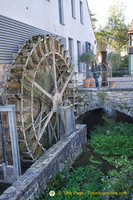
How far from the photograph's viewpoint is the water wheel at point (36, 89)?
15.8 feet

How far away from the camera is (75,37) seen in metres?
9.55

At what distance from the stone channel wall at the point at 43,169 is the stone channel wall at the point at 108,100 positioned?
1771mm

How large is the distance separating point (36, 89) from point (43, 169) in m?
2.49

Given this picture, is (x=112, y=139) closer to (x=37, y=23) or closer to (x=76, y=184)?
(x=76, y=184)

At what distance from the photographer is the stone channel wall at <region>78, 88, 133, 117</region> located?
289 inches

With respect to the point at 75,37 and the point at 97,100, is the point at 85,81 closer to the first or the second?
the point at 97,100

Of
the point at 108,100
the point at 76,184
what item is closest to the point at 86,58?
the point at 108,100

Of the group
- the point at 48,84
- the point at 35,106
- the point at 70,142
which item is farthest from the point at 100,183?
the point at 48,84

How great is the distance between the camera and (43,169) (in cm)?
407

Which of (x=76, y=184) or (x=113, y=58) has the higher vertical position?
(x=113, y=58)

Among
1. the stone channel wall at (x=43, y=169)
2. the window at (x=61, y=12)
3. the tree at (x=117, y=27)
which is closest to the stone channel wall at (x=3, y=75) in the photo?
the stone channel wall at (x=43, y=169)

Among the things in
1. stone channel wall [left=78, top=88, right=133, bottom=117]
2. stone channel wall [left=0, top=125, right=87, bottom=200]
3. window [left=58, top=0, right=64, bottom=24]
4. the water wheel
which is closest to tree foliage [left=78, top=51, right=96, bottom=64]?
window [left=58, top=0, right=64, bottom=24]

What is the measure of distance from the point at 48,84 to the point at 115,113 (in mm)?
3705

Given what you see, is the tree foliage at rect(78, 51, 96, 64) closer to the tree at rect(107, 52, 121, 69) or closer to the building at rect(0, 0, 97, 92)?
the building at rect(0, 0, 97, 92)
